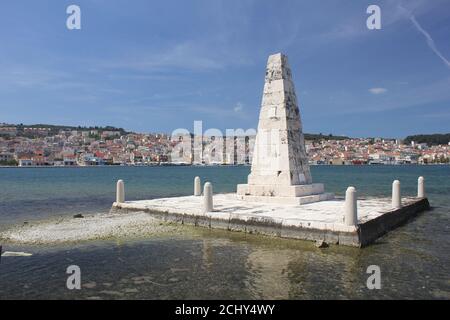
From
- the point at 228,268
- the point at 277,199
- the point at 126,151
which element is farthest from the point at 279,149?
the point at 126,151

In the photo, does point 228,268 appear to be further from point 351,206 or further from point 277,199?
point 277,199

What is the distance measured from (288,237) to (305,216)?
1138 millimetres

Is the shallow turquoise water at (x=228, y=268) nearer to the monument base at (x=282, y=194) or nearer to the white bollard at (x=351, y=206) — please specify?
the white bollard at (x=351, y=206)

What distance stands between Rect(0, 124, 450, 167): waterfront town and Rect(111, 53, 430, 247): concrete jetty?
10500cm

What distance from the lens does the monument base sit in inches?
516

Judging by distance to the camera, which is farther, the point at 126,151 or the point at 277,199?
the point at 126,151

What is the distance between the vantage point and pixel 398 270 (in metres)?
7.03

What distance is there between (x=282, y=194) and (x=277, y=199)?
0.92 ft

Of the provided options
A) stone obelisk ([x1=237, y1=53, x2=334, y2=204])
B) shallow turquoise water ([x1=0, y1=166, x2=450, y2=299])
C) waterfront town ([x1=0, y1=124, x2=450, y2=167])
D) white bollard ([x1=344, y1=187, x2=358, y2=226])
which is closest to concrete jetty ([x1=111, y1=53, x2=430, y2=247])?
stone obelisk ([x1=237, y1=53, x2=334, y2=204])

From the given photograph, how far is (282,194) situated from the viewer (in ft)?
43.9

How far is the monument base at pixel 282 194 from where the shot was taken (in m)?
13.1

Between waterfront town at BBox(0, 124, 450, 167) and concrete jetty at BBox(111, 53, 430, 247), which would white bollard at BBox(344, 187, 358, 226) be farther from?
waterfront town at BBox(0, 124, 450, 167)

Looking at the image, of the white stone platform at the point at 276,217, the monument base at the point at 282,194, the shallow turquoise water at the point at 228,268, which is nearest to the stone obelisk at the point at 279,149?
the monument base at the point at 282,194
